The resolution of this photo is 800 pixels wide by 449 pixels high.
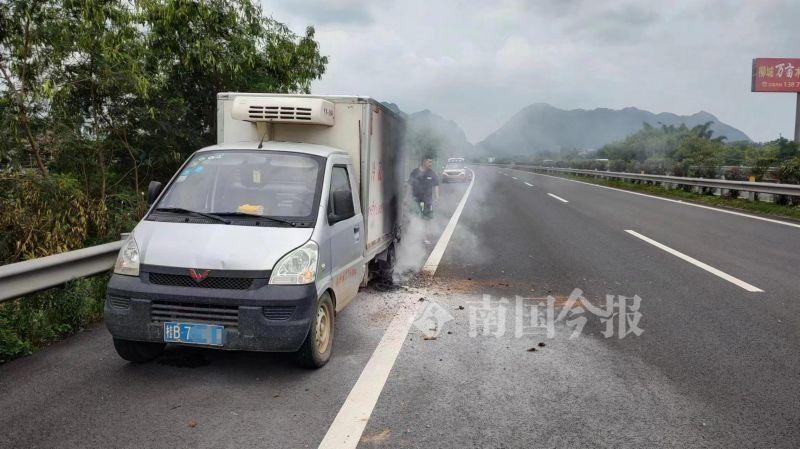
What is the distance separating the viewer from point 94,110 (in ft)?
28.2

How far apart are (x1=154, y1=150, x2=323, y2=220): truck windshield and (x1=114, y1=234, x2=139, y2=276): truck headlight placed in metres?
0.58

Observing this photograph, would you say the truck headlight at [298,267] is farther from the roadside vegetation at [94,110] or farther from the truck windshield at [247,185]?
the roadside vegetation at [94,110]

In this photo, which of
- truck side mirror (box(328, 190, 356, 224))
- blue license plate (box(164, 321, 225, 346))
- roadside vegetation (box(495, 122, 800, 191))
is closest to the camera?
blue license plate (box(164, 321, 225, 346))

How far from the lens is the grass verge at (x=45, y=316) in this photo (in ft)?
14.7

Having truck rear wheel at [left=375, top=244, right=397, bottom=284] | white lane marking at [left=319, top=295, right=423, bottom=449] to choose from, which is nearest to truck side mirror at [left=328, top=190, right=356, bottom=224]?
white lane marking at [left=319, top=295, right=423, bottom=449]

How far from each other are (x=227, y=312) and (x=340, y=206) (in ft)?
4.37

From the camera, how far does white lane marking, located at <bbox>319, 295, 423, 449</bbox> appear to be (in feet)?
10.5

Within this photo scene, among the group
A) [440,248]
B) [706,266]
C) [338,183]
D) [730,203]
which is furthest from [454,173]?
[338,183]

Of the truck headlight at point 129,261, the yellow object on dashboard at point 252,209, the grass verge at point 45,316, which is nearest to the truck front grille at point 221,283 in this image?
the truck headlight at point 129,261

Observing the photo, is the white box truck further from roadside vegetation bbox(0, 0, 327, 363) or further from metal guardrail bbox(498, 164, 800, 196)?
metal guardrail bbox(498, 164, 800, 196)

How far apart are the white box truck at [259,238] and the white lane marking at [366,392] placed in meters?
0.42

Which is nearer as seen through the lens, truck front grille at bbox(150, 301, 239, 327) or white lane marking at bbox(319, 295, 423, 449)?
white lane marking at bbox(319, 295, 423, 449)

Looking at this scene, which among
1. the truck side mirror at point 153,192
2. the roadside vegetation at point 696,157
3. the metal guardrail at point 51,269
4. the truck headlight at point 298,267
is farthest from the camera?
the roadside vegetation at point 696,157

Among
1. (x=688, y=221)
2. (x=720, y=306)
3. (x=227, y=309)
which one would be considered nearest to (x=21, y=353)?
(x=227, y=309)
